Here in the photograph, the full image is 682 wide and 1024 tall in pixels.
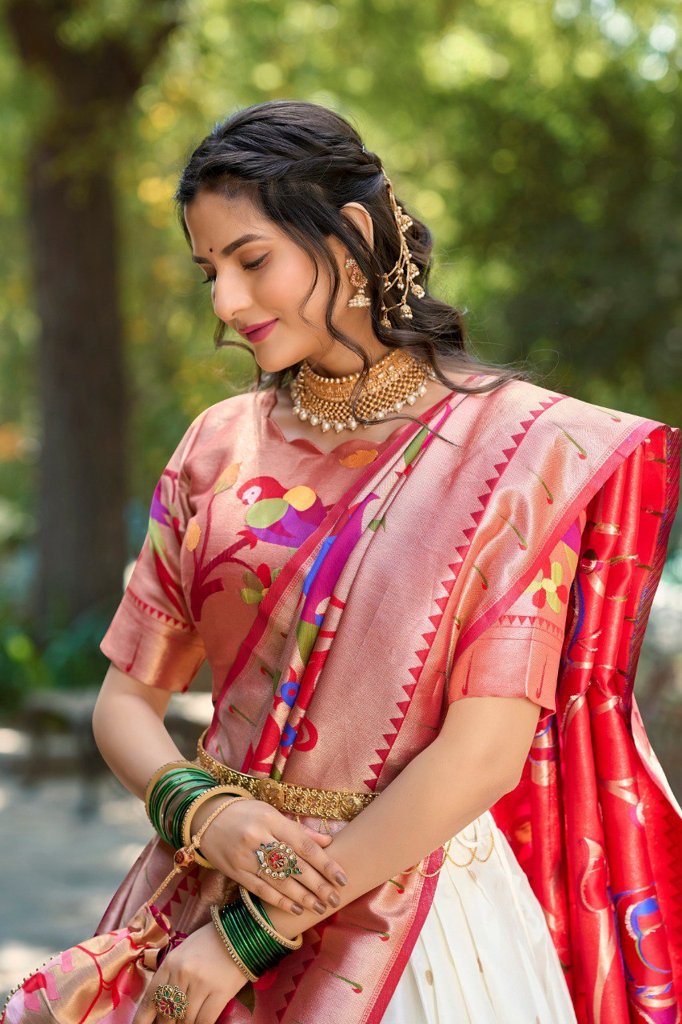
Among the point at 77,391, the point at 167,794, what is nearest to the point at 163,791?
the point at 167,794

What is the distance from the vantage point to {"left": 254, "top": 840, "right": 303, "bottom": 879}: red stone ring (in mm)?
1467

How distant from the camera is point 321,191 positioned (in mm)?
1647

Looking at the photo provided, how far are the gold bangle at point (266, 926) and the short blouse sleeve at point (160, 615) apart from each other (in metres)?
0.42

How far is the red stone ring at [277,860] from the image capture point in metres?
1.47

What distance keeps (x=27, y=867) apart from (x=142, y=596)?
10.7 ft

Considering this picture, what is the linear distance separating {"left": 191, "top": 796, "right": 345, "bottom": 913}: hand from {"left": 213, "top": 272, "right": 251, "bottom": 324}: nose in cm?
63

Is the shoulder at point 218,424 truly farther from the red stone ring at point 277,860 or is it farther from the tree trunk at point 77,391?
the tree trunk at point 77,391

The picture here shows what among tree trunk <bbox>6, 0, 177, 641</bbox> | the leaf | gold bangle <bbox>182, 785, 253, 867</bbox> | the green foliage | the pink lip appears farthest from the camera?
the green foliage

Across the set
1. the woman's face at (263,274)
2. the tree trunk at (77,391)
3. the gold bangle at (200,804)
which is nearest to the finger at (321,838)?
the gold bangle at (200,804)

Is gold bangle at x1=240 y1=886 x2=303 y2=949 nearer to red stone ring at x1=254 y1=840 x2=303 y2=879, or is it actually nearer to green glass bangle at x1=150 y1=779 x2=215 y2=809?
red stone ring at x1=254 y1=840 x2=303 y2=879

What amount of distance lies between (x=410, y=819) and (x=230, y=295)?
2.32ft

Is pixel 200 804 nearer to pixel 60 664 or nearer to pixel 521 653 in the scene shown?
pixel 521 653

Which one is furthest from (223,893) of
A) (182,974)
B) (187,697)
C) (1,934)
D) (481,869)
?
(187,697)

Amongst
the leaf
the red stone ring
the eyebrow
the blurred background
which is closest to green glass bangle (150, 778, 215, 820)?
the red stone ring
